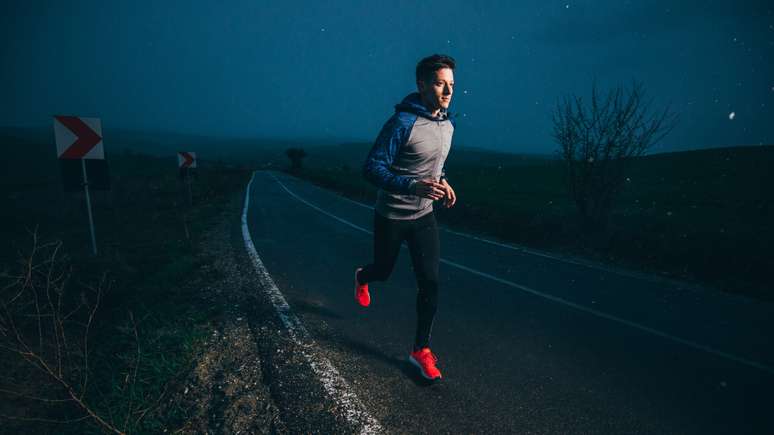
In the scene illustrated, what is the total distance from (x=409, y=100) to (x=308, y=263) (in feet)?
14.0

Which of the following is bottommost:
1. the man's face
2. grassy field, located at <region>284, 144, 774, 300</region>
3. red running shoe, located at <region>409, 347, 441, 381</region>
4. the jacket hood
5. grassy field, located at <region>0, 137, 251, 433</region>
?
grassy field, located at <region>0, 137, 251, 433</region>

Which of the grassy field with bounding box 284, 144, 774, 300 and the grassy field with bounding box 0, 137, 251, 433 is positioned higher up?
the grassy field with bounding box 284, 144, 774, 300

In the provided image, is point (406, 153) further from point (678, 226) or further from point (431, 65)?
point (678, 226)

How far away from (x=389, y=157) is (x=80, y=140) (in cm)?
632

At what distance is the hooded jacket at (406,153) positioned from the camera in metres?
2.57

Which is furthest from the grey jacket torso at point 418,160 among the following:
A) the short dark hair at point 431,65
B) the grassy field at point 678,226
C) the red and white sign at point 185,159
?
the red and white sign at point 185,159

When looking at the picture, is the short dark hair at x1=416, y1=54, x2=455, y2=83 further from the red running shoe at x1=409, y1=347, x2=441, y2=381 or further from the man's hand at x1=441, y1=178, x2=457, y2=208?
the red running shoe at x1=409, y1=347, x2=441, y2=381

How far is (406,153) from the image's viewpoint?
2.64 metres

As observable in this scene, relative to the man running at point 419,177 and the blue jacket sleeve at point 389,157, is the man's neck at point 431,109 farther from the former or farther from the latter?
the blue jacket sleeve at point 389,157

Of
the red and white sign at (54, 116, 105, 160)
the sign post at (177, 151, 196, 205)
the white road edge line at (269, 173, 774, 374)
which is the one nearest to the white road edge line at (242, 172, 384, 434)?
the white road edge line at (269, 173, 774, 374)

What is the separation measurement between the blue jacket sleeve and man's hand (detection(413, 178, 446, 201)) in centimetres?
8

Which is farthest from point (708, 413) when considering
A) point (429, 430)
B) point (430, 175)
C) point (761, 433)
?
point (430, 175)

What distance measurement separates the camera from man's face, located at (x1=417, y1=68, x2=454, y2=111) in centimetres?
250

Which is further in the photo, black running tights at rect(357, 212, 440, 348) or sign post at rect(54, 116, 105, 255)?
sign post at rect(54, 116, 105, 255)
